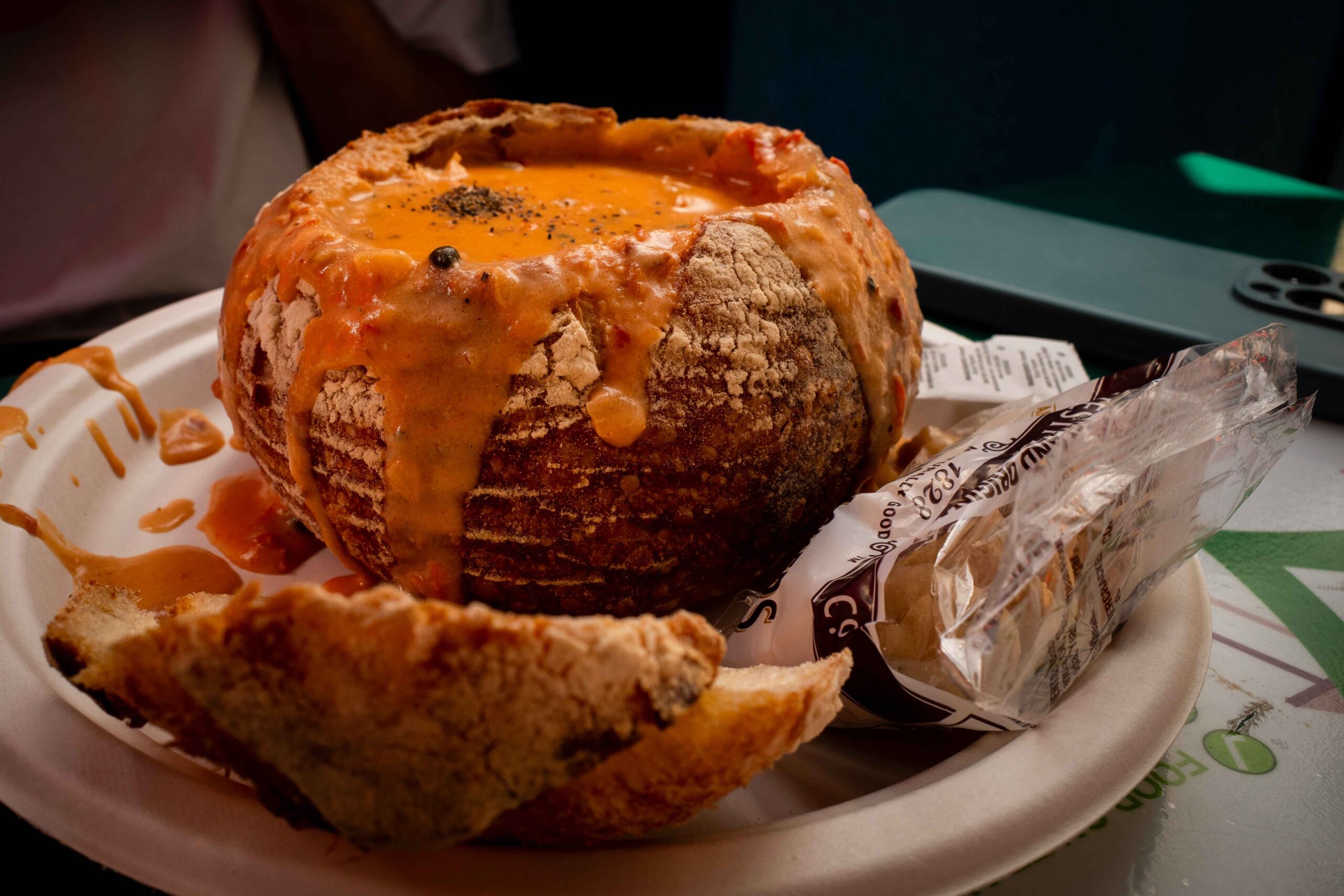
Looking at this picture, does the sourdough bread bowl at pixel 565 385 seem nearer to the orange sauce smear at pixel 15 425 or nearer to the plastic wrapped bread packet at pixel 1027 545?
the plastic wrapped bread packet at pixel 1027 545

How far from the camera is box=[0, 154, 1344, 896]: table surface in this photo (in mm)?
752

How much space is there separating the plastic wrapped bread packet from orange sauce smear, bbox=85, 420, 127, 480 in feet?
2.72

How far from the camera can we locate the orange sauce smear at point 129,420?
126 cm

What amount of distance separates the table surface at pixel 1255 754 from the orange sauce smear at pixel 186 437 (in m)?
0.59

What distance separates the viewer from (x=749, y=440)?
865 millimetres

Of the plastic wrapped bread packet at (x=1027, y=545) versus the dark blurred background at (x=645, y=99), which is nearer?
the plastic wrapped bread packet at (x=1027, y=545)

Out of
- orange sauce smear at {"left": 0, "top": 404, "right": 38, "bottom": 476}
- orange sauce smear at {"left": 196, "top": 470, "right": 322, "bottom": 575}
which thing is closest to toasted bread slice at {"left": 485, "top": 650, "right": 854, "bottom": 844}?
orange sauce smear at {"left": 196, "top": 470, "right": 322, "bottom": 575}

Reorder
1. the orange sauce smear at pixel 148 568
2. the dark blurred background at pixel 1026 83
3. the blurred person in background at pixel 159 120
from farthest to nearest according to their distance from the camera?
1. the dark blurred background at pixel 1026 83
2. the blurred person in background at pixel 159 120
3. the orange sauce smear at pixel 148 568

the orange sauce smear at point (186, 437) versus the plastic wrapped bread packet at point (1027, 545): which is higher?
the plastic wrapped bread packet at point (1027, 545)

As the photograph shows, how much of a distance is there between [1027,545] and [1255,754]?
1.31 feet

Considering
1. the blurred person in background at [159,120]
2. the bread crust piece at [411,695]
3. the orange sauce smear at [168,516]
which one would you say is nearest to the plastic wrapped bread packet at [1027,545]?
the bread crust piece at [411,695]

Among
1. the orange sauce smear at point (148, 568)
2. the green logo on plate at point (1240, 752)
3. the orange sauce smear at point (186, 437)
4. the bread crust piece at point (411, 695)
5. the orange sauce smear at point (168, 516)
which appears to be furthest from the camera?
the orange sauce smear at point (186, 437)

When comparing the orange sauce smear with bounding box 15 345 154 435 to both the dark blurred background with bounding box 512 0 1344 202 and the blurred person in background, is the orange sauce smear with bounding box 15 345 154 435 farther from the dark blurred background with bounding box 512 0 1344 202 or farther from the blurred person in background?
the dark blurred background with bounding box 512 0 1344 202

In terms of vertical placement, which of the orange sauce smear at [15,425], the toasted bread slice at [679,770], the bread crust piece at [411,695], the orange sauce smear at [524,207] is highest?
the orange sauce smear at [524,207]
